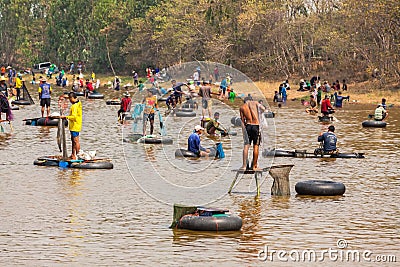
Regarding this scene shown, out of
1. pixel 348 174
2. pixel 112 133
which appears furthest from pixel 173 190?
pixel 112 133

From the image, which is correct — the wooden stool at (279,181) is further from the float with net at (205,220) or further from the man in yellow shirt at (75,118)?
the man in yellow shirt at (75,118)

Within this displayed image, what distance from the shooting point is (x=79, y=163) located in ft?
A: 81.3

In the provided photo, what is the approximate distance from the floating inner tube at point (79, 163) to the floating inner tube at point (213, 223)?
865cm

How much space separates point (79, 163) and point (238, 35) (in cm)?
5750

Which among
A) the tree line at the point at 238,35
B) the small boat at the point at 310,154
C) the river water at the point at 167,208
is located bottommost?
the river water at the point at 167,208

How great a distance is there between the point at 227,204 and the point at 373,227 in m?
3.71

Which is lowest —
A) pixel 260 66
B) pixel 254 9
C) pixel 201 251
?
pixel 201 251

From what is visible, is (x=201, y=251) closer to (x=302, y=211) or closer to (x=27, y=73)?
(x=302, y=211)

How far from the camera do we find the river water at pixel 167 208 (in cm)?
1529

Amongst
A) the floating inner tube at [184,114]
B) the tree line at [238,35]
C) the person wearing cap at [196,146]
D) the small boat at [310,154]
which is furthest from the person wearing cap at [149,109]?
the tree line at [238,35]

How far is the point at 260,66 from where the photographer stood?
78.4 meters

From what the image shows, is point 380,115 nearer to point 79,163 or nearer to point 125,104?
point 125,104

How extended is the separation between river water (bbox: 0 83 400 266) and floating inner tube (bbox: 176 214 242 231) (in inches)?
6.0

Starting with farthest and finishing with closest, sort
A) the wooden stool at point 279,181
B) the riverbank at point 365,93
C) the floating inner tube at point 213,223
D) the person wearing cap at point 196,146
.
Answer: the riverbank at point 365,93 → the person wearing cap at point 196,146 → the wooden stool at point 279,181 → the floating inner tube at point 213,223
